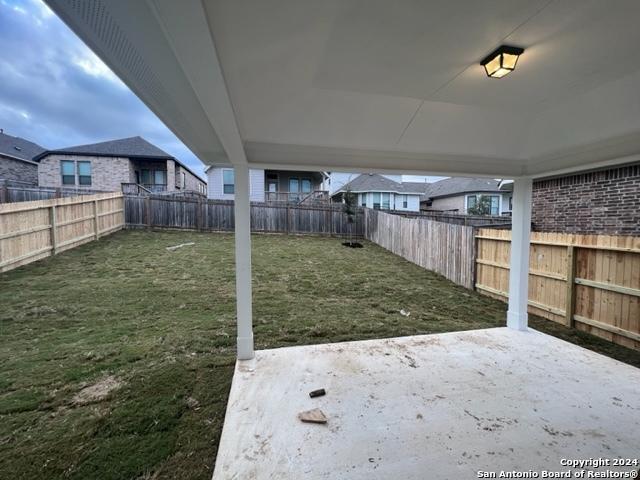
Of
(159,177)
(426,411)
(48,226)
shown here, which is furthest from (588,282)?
(159,177)

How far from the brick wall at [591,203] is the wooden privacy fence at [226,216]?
7.08m

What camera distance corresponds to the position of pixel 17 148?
672 inches

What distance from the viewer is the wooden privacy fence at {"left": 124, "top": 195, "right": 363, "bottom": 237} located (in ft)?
39.7

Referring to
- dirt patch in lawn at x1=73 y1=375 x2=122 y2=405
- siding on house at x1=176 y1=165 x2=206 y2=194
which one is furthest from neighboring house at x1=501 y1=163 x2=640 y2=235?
siding on house at x1=176 y1=165 x2=206 y2=194

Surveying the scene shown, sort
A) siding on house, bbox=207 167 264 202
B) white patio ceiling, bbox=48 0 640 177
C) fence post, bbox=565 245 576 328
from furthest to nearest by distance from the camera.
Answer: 1. siding on house, bbox=207 167 264 202
2. fence post, bbox=565 245 576 328
3. white patio ceiling, bbox=48 0 640 177

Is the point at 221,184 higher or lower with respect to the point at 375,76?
higher

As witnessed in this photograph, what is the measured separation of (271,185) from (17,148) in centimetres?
1453

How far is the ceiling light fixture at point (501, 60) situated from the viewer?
62.1 inches

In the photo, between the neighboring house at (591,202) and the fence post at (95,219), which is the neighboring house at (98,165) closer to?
the fence post at (95,219)

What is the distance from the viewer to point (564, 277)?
4.51 m

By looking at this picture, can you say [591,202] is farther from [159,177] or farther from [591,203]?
[159,177]

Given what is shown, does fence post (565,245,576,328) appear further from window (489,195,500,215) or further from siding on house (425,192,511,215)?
window (489,195,500,215)

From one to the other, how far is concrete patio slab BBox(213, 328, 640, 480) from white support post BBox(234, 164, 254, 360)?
0.22m

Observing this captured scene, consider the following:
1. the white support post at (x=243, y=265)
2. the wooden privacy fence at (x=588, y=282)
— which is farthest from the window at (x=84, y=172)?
the wooden privacy fence at (x=588, y=282)
